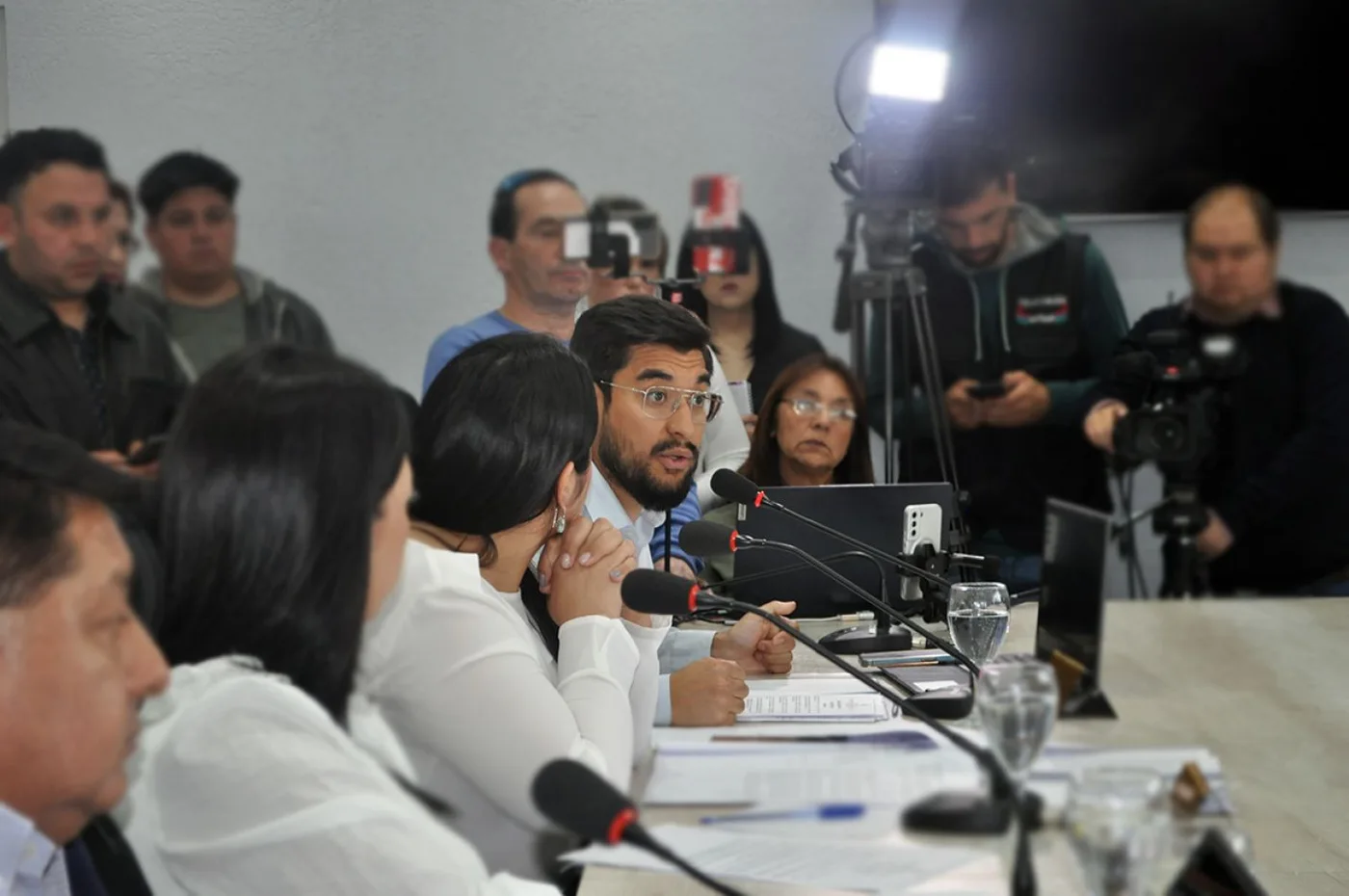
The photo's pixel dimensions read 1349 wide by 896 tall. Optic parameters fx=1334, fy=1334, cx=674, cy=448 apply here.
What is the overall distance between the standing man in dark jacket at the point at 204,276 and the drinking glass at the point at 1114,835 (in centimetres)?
71

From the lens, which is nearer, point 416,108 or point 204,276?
point 204,276

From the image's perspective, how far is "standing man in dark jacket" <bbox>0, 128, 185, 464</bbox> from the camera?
1.06 metres

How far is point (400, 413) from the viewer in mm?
1042

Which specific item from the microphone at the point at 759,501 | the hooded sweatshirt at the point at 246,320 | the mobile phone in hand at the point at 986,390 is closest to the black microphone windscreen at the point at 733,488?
the microphone at the point at 759,501

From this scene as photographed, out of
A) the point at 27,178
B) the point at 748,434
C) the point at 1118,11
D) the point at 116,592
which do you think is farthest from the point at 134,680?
the point at 1118,11

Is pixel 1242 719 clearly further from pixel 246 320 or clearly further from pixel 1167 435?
pixel 246 320

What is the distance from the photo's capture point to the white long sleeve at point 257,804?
35.8 inches

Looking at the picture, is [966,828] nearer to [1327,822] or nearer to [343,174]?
[1327,822]

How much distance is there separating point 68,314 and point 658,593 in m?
0.55

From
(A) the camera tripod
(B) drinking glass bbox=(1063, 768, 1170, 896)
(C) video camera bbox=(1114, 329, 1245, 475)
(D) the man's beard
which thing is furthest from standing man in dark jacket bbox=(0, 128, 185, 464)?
(A) the camera tripod

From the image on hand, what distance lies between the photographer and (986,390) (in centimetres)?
207

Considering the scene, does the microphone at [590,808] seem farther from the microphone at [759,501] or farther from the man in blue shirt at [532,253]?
the microphone at [759,501]

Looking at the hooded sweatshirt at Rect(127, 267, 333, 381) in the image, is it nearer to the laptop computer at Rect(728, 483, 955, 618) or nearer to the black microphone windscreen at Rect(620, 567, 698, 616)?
the black microphone windscreen at Rect(620, 567, 698, 616)

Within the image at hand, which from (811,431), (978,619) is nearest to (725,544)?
(978,619)
